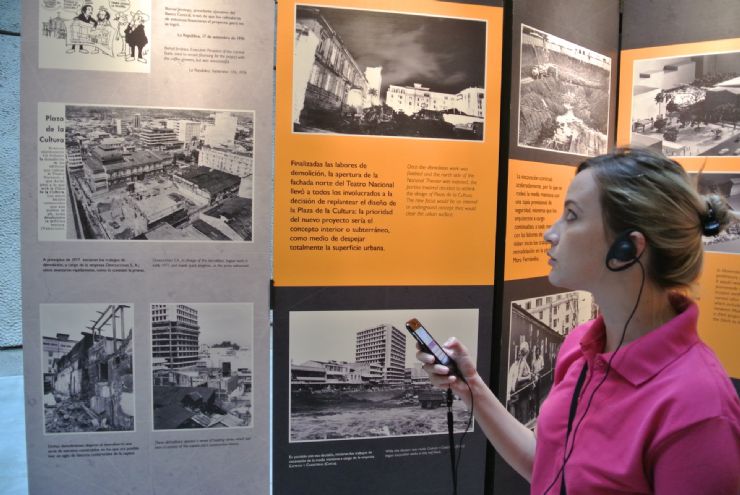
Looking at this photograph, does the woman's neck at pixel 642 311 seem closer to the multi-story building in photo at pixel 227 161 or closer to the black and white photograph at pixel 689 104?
the multi-story building in photo at pixel 227 161

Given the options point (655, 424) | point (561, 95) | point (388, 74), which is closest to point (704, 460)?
point (655, 424)

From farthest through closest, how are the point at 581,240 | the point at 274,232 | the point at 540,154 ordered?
the point at 540,154, the point at 274,232, the point at 581,240

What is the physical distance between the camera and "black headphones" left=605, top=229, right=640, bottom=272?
1.21 m

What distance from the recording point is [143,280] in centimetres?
232

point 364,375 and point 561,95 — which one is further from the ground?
point 561,95

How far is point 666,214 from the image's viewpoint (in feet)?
3.93

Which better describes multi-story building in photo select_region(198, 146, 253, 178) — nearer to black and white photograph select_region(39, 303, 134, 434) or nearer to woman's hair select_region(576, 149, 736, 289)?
black and white photograph select_region(39, 303, 134, 434)

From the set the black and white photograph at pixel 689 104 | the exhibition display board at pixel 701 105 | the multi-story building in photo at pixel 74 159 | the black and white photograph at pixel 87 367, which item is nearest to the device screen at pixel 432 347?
the black and white photograph at pixel 87 367

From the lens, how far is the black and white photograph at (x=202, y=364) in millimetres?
2354

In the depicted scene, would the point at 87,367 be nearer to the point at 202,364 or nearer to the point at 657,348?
the point at 202,364

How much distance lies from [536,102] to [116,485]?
2.84 metres

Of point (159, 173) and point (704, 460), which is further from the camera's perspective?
point (159, 173)

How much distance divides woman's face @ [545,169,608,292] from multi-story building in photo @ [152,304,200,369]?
1.69 meters

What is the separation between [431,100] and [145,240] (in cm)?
152
